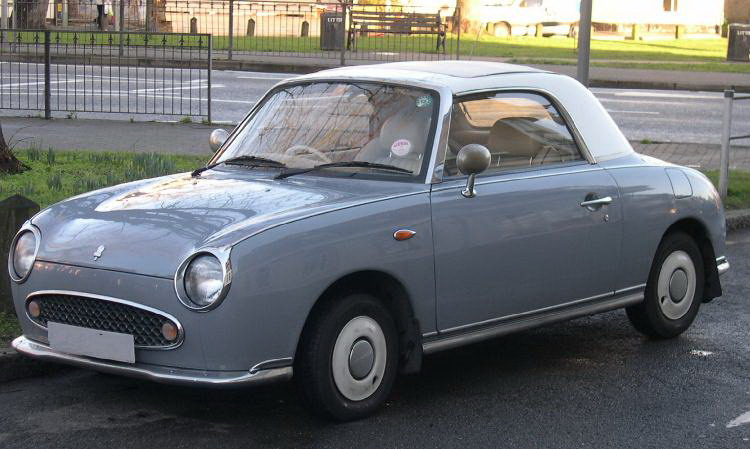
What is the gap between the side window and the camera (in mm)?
6254

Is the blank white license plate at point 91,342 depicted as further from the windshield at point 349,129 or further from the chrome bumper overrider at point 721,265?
the chrome bumper overrider at point 721,265

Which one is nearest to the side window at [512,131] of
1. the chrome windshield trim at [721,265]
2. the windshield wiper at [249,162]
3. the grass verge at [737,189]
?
the windshield wiper at [249,162]

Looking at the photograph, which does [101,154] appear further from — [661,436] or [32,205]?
[661,436]

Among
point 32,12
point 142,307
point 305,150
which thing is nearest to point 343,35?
point 32,12

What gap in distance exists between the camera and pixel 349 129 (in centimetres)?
623

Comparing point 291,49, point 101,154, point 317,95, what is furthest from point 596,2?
point 317,95

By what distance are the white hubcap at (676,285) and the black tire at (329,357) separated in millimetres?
2161

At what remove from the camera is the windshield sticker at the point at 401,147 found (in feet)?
19.9

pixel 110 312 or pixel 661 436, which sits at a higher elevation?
pixel 110 312

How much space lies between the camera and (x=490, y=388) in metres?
6.24

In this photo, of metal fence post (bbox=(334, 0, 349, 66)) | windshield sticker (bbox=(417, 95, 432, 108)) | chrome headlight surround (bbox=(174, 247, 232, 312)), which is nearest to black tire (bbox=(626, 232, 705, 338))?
windshield sticker (bbox=(417, 95, 432, 108))

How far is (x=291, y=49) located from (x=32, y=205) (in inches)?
878

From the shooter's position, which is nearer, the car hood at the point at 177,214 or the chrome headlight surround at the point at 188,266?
the chrome headlight surround at the point at 188,266

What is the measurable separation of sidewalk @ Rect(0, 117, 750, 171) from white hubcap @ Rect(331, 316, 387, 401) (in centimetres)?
782
